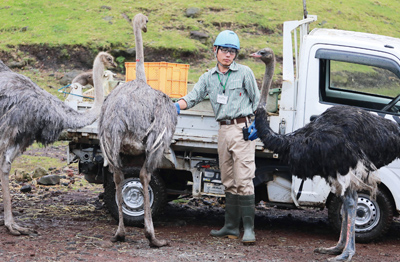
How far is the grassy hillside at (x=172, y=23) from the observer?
16422 millimetres

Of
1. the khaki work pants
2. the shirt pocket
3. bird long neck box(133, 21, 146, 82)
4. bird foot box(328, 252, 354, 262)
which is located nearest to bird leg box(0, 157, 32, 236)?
bird long neck box(133, 21, 146, 82)

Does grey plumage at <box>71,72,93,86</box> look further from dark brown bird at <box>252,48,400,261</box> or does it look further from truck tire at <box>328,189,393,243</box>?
truck tire at <box>328,189,393,243</box>

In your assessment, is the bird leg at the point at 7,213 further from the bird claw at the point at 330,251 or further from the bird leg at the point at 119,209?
the bird claw at the point at 330,251

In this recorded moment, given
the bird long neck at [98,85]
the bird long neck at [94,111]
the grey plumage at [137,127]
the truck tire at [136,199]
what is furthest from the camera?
the truck tire at [136,199]

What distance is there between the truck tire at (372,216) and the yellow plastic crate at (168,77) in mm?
2275

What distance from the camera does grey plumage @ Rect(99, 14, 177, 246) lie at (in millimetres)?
5457

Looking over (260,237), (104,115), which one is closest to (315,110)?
(260,237)

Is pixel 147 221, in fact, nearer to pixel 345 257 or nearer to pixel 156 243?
pixel 156 243

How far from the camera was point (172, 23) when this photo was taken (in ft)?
59.9

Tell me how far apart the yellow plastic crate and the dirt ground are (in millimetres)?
1597

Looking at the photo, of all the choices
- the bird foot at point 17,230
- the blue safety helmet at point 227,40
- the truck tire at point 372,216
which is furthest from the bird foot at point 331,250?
the bird foot at point 17,230

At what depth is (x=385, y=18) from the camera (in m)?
21.4

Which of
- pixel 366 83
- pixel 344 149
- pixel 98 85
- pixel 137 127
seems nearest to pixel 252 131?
pixel 344 149

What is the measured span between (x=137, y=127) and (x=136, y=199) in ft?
4.55
